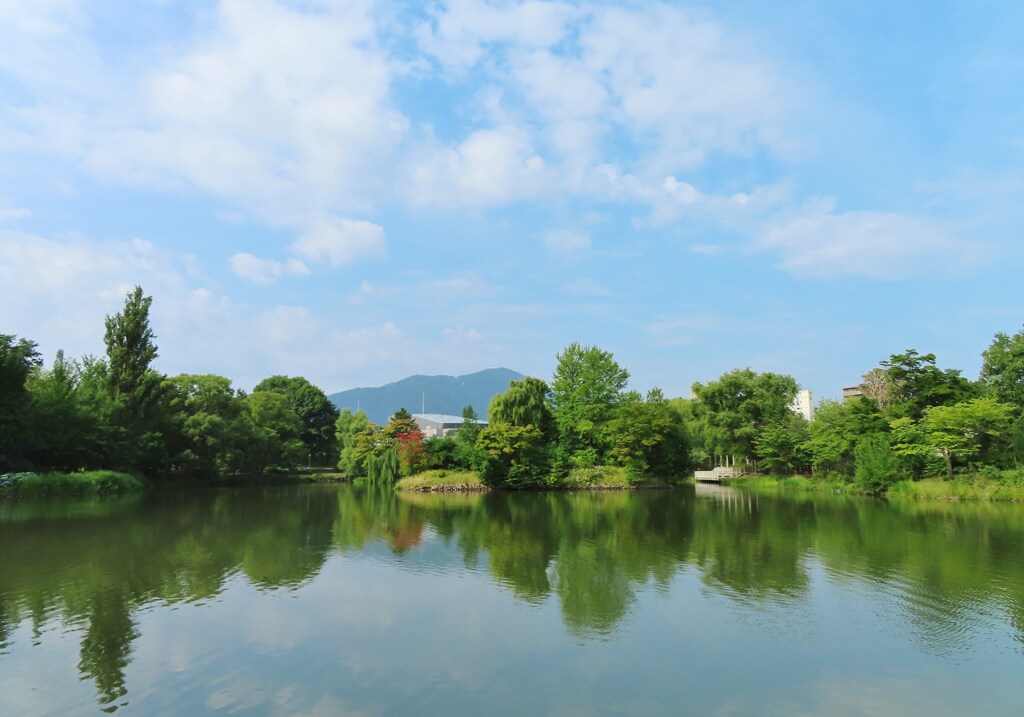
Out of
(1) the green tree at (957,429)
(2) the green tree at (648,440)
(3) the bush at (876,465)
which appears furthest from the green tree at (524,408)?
(1) the green tree at (957,429)

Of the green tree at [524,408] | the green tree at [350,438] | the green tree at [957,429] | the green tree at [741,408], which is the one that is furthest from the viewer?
the green tree at [350,438]

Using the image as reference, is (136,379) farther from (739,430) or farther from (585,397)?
(739,430)

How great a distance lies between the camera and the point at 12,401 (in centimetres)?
2742

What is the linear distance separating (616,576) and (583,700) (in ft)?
18.9

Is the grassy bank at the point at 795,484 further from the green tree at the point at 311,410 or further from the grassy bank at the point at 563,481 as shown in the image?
the green tree at the point at 311,410

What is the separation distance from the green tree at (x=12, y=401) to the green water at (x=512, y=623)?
45.2 feet

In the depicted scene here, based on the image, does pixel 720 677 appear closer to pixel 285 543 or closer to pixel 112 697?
pixel 112 697

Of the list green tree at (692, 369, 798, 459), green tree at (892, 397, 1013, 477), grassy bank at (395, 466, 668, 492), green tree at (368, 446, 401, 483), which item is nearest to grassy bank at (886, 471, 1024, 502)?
green tree at (892, 397, 1013, 477)

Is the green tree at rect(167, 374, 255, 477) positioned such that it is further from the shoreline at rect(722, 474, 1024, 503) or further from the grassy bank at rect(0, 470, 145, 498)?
the shoreline at rect(722, 474, 1024, 503)

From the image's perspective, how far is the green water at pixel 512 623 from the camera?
19.7ft

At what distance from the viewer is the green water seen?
236 inches

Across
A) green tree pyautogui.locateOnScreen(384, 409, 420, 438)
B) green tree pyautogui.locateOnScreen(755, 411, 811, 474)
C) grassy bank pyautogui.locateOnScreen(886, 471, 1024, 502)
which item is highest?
green tree pyautogui.locateOnScreen(384, 409, 420, 438)

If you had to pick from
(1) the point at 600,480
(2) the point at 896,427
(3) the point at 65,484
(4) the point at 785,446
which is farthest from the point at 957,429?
(3) the point at 65,484

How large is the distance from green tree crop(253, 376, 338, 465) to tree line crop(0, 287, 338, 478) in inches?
411
